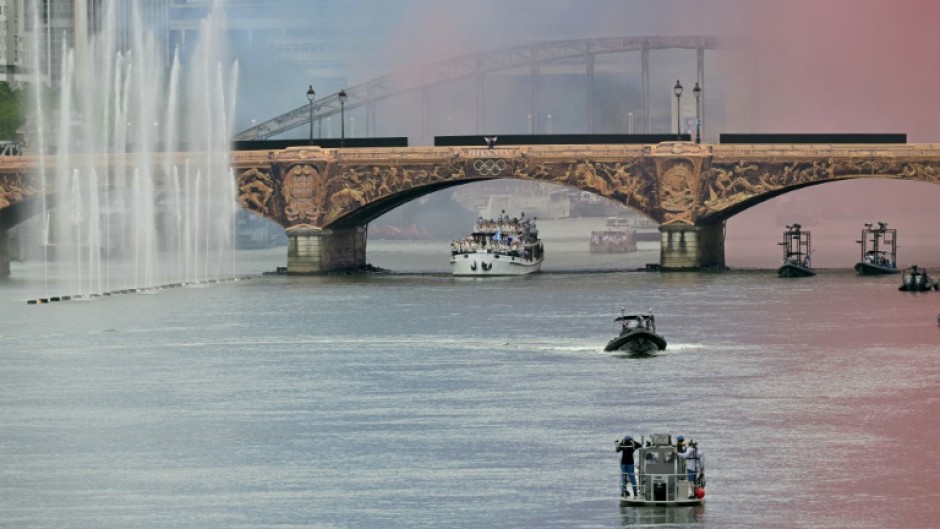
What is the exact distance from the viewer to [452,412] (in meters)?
74.2

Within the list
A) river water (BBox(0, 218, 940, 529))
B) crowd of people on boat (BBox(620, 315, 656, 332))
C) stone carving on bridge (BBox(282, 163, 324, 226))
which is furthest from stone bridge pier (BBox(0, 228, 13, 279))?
crowd of people on boat (BBox(620, 315, 656, 332))

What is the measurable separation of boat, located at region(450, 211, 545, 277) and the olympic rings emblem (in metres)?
8.60

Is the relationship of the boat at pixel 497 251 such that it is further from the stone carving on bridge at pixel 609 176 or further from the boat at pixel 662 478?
the boat at pixel 662 478

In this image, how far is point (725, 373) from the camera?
85875mm

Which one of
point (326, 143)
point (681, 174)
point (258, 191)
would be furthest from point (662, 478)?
point (326, 143)

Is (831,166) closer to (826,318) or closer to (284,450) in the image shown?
(826,318)

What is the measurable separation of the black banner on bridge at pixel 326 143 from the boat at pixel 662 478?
110 metres

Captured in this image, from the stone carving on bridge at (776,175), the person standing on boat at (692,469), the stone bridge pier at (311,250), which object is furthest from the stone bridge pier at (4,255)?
the person standing on boat at (692,469)

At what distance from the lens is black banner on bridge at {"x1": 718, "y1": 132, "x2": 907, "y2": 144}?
15550 centimetres

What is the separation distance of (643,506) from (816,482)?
6248mm

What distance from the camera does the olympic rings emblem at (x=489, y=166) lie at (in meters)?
157

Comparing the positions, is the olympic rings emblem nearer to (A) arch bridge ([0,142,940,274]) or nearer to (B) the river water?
(A) arch bridge ([0,142,940,274])

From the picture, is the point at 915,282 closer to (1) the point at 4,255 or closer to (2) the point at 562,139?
(2) the point at 562,139

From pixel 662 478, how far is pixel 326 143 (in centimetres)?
11959
